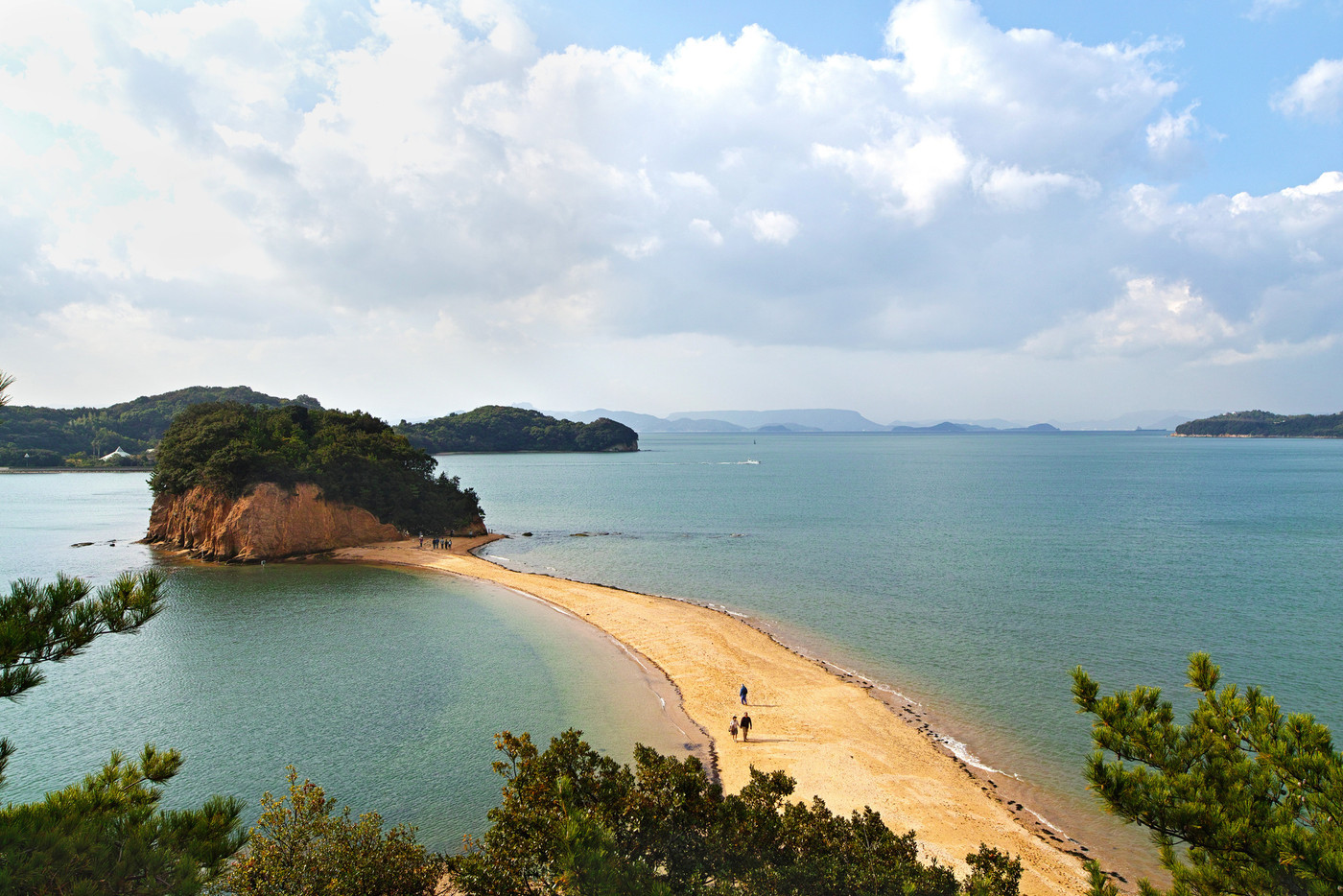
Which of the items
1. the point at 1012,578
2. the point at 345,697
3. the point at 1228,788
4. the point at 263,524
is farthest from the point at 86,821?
the point at 263,524

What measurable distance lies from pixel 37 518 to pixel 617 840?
96895 mm

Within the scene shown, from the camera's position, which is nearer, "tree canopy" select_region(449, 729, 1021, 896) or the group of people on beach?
"tree canopy" select_region(449, 729, 1021, 896)

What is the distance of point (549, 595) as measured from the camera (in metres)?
40.9

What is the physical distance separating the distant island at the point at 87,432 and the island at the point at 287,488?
97448mm

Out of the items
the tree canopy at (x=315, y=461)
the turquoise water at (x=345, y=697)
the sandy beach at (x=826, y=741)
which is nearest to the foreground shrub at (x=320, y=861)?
the turquoise water at (x=345, y=697)

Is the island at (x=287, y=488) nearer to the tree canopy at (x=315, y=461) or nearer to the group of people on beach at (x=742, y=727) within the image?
the tree canopy at (x=315, y=461)

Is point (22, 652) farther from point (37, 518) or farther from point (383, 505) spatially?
point (37, 518)

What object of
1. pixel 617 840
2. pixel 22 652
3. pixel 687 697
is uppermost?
pixel 22 652

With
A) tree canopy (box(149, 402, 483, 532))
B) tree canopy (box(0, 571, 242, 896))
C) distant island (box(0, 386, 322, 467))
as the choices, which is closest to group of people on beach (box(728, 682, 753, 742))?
tree canopy (box(0, 571, 242, 896))

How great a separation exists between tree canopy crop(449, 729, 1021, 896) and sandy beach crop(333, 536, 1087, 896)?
20.4ft

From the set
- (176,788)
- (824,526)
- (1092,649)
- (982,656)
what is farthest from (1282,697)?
(824,526)

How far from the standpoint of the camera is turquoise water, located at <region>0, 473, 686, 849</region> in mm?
19094

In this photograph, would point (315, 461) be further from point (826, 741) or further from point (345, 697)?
point (826, 741)

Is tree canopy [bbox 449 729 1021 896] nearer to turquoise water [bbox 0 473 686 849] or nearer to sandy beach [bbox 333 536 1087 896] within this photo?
sandy beach [bbox 333 536 1087 896]
